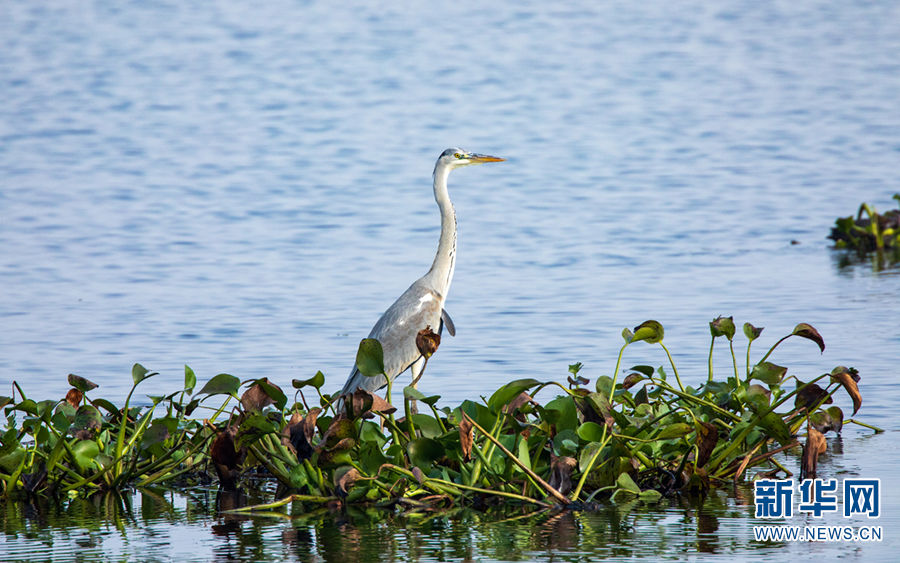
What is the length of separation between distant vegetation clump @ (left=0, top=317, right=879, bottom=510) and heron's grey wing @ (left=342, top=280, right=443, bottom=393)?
1319 mm

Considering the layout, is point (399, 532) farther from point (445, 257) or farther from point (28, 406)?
point (445, 257)

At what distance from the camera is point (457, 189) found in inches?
758

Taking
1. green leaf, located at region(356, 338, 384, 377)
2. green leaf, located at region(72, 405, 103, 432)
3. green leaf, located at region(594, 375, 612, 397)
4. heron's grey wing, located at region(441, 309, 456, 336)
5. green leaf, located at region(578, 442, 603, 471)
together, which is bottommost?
green leaf, located at region(578, 442, 603, 471)

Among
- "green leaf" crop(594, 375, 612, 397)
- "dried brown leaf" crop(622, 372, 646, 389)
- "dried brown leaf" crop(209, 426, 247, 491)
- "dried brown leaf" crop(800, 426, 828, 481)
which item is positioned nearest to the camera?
"dried brown leaf" crop(800, 426, 828, 481)

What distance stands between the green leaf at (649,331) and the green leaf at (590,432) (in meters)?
0.46

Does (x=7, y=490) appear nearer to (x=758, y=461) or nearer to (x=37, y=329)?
(x=758, y=461)

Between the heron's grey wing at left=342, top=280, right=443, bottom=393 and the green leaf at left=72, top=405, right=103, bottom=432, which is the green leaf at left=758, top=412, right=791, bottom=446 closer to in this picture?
the heron's grey wing at left=342, top=280, right=443, bottom=393

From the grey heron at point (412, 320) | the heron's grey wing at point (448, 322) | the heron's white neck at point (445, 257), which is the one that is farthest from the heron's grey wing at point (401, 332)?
the heron's white neck at point (445, 257)

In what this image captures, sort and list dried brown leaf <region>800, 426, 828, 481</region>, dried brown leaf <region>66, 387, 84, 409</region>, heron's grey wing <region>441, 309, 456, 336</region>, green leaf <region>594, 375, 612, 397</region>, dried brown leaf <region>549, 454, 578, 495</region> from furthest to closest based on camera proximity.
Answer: heron's grey wing <region>441, 309, 456, 336</region>
dried brown leaf <region>66, 387, 84, 409</region>
green leaf <region>594, 375, 612, 397</region>
dried brown leaf <region>800, 426, 828, 481</region>
dried brown leaf <region>549, 454, 578, 495</region>

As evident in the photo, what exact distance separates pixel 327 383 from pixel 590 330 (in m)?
2.24

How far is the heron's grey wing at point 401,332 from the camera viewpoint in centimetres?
788

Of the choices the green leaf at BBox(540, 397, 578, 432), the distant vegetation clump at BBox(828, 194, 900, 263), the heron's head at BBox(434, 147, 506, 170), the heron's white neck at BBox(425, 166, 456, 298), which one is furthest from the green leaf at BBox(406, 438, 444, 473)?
the distant vegetation clump at BBox(828, 194, 900, 263)

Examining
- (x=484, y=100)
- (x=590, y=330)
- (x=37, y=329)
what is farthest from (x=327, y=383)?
(x=484, y=100)

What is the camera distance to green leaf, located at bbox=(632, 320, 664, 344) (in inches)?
247
